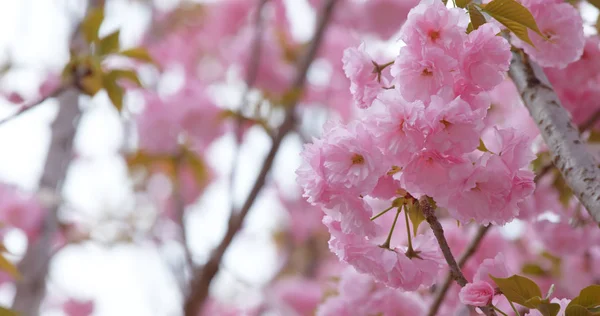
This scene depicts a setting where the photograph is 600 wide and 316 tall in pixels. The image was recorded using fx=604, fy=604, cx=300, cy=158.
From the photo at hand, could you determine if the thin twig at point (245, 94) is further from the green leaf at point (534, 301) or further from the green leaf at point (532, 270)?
the green leaf at point (534, 301)

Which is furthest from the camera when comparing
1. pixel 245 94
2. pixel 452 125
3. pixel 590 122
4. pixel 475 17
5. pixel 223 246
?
pixel 245 94

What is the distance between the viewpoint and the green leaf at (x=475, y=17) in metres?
0.70

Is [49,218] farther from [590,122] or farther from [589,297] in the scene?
[589,297]

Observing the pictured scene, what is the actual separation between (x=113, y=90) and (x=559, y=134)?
0.94m

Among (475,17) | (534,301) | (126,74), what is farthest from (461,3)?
(126,74)

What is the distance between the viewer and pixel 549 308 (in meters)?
0.67

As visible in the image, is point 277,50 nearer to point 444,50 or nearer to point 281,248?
point 281,248

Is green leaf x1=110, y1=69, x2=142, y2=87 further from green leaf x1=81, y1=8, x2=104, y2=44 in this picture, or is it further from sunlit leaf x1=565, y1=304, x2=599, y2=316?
sunlit leaf x1=565, y1=304, x2=599, y2=316

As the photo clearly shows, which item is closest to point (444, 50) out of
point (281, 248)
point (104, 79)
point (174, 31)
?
point (104, 79)

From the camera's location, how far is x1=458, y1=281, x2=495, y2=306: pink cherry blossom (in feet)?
2.16

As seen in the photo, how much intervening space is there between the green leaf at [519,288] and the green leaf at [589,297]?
0.04 meters

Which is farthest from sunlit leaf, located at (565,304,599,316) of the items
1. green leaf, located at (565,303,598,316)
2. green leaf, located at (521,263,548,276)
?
green leaf, located at (521,263,548,276)

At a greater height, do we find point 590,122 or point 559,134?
point 559,134

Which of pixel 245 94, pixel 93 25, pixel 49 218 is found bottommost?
pixel 49 218
